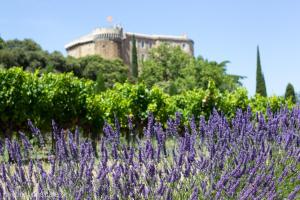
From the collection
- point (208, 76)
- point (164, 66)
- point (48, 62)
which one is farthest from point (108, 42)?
point (208, 76)

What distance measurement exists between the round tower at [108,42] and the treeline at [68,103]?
46528 mm

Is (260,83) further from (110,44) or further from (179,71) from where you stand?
(110,44)

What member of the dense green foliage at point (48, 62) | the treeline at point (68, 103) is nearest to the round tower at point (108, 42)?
the dense green foliage at point (48, 62)

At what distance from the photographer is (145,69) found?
3916 cm

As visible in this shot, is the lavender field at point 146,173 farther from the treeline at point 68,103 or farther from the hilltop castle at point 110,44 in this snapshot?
the hilltop castle at point 110,44

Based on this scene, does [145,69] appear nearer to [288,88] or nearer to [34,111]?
[288,88]

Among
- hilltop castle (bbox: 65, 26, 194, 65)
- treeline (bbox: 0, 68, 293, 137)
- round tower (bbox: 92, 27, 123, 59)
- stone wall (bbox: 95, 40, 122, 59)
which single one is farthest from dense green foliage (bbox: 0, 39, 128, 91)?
treeline (bbox: 0, 68, 293, 137)

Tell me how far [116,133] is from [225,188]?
92 centimetres

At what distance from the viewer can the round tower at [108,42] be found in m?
61.3

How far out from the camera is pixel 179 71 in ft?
127

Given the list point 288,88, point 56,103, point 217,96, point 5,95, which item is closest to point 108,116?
point 56,103

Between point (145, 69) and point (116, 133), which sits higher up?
point (145, 69)

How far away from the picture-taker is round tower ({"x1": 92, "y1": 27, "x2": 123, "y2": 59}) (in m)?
61.3

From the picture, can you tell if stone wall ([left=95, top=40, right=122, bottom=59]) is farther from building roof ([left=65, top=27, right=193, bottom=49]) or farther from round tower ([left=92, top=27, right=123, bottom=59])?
building roof ([left=65, top=27, right=193, bottom=49])
